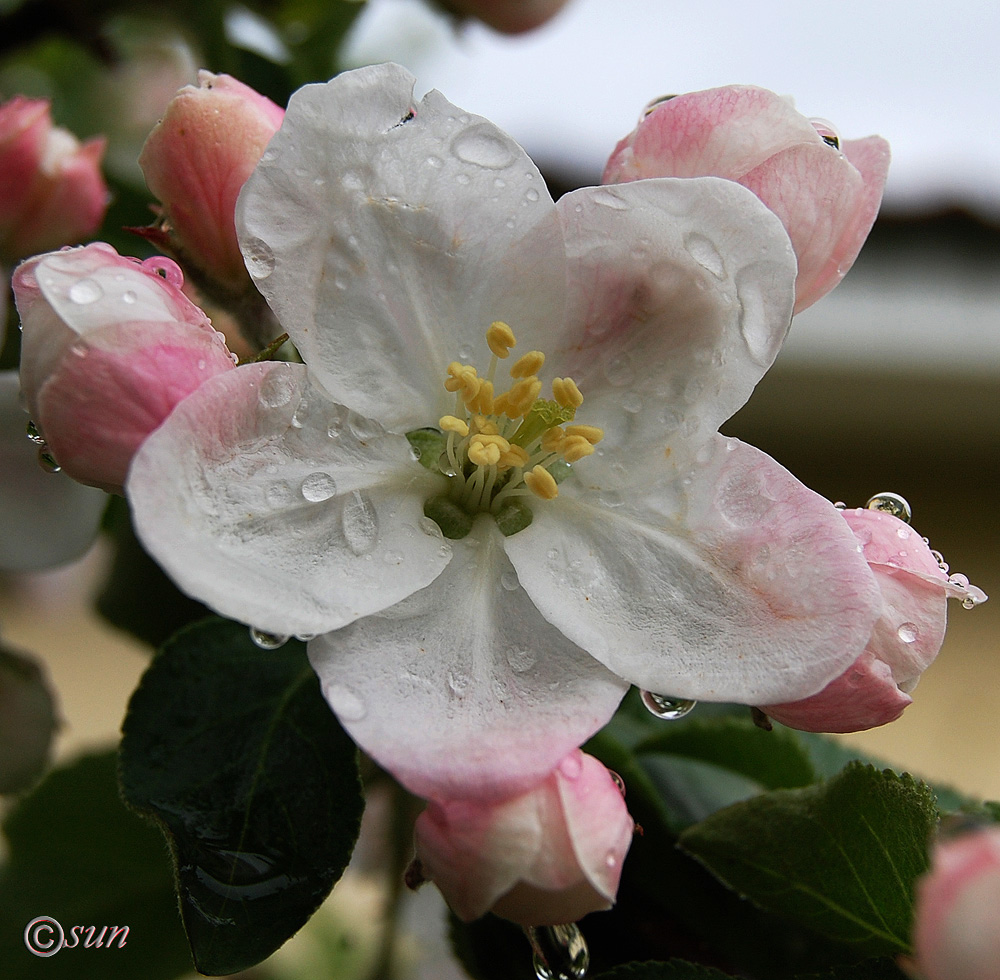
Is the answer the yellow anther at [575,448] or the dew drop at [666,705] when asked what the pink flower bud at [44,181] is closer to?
the yellow anther at [575,448]

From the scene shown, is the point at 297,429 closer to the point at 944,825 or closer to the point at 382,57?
the point at 944,825

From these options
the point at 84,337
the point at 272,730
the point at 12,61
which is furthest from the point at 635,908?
the point at 12,61

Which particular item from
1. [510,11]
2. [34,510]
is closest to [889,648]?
[34,510]

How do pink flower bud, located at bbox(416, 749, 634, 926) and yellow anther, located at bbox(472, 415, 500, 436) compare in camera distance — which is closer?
pink flower bud, located at bbox(416, 749, 634, 926)

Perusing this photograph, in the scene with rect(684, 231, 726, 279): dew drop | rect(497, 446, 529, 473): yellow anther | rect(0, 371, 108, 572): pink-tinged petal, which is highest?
rect(684, 231, 726, 279): dew drop

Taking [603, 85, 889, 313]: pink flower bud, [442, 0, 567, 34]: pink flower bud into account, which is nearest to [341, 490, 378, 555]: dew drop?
[603, 85, 889, 313]: pink flower bud

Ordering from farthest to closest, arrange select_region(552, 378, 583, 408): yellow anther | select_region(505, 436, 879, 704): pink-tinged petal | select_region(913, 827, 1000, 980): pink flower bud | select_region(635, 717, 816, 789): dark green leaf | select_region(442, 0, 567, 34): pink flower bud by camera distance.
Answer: select_region(442, 0, 567, 34): pink flower bud
select_region(635, 717, 816, 789): dark green leaf
select_region(552, 378, 583, 408): yellow anther
select_region(505, 436, 879, 704): pink-tinged petal
select_region(913, 827, 1000, 980): pink flower bud

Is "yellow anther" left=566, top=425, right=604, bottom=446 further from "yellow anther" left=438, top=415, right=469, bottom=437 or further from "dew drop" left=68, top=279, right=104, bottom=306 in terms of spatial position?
"dew drop" left=68, top=279, right=104, bottom=306

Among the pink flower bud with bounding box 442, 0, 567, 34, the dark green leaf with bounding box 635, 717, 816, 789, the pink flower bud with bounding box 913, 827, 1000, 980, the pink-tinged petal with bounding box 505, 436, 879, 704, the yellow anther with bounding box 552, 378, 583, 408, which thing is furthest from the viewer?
the pink flower bud with bounding box 442, 0, 567, 34

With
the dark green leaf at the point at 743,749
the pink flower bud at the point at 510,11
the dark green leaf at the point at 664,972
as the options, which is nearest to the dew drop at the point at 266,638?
the dark green leaf at the point at 664,972

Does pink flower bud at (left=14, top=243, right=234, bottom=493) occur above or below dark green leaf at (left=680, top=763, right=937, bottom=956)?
above
